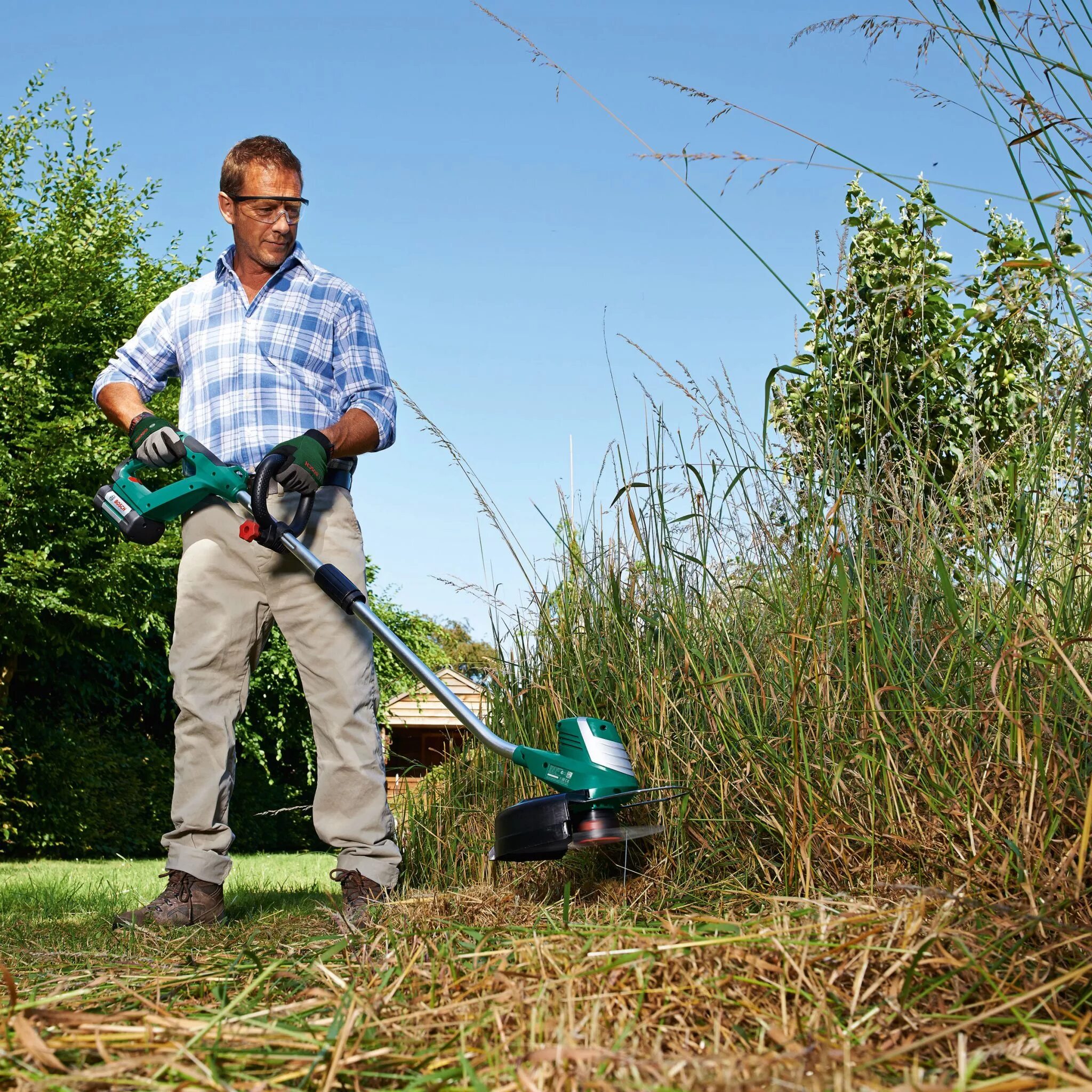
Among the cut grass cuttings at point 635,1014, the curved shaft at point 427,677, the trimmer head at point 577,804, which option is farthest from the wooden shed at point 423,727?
the cut grass cuttings at point 635,1014

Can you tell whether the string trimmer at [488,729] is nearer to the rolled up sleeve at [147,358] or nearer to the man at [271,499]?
the man at [271,499]

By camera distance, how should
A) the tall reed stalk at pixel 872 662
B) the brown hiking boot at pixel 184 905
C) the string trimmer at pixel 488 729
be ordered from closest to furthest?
the tall reed stalk at pixel 872 662, the string trimmer at pixel 488 729, the brown hiking boot at pixel 184 905

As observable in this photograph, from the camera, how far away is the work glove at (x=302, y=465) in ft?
9.60

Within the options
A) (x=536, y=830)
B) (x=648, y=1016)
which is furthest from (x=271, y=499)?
(x=648, y=1016)

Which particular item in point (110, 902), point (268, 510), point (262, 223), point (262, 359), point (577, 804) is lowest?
point (110, 902)

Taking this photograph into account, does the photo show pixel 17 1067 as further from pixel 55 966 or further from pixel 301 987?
pixel 55 966

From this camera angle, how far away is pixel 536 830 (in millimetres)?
2240

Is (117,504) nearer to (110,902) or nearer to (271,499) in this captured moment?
(271,499)

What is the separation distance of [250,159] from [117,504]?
1.14 metres

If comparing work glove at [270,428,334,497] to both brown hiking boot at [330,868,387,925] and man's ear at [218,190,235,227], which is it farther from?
brown hiking boot at [330,868,387,925]

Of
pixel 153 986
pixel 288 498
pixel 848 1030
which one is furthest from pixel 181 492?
pixel 848 1030

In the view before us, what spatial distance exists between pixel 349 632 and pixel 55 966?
1.33 metres

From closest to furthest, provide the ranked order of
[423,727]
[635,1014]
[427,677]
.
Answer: [635,1014], [427,677], [423,727]

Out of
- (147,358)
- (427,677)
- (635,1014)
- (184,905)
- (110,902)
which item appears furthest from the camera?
(110,902)
